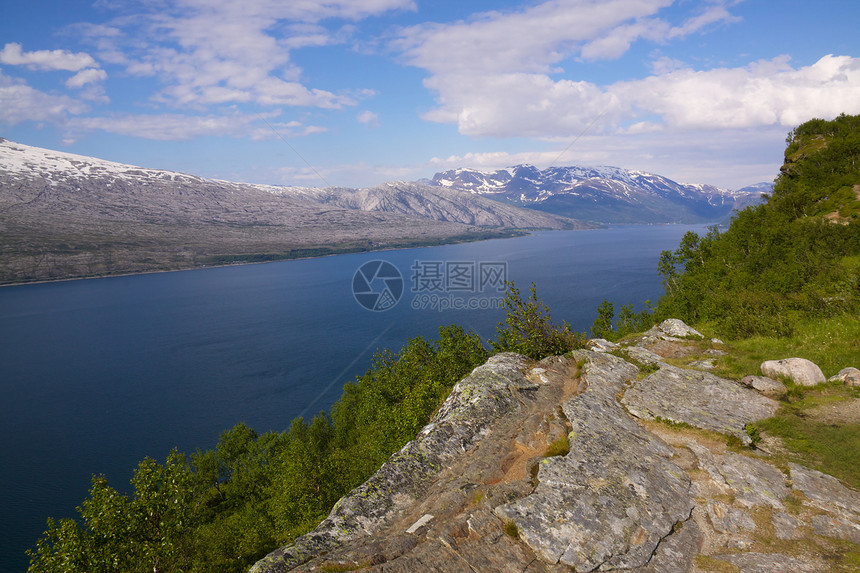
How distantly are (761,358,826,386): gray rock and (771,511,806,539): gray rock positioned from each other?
1010 centimetres

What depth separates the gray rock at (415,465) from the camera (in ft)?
36.0

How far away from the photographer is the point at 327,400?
8525cm

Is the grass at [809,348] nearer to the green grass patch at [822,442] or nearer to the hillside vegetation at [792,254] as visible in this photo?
the hillside vegetation at [792,254]

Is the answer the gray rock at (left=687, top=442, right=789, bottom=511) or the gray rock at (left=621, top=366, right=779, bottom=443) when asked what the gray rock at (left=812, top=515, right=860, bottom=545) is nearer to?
the gray rock at (left=687, top=442, right=789, bottom=511)

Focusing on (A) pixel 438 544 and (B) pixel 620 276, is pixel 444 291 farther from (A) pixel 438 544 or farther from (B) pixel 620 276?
(A) pixel 438 544

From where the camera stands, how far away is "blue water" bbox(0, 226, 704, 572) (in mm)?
68062

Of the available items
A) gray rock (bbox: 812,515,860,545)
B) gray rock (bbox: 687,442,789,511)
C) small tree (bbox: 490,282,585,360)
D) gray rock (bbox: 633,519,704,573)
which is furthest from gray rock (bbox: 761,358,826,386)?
gray rock (bbox: 633,519,704,573)

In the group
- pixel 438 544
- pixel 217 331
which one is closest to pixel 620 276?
pixel 217 331

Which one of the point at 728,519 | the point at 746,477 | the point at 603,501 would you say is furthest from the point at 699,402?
the point at 603,501

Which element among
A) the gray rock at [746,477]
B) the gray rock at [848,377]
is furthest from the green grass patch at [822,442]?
the gray rock at [848,377]

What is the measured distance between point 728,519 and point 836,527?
2.46 metres

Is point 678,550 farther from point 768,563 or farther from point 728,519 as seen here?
point 728,519

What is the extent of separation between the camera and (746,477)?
12.8m

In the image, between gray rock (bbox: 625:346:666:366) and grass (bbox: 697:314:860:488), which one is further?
gray rock (bbox: 625:346:666:366)
